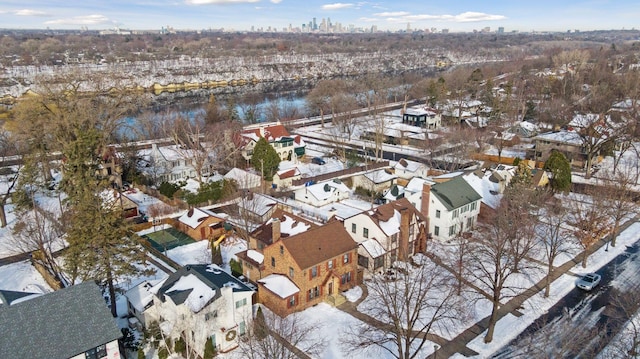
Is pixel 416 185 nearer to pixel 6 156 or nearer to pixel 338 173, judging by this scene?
pixel 338 173

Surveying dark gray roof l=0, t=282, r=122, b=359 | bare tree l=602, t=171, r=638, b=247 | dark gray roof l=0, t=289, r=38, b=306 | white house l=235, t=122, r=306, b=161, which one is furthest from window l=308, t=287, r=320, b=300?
white house l=235, t=122, r=306, b=161

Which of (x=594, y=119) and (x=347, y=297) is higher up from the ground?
(x=594, y=119)

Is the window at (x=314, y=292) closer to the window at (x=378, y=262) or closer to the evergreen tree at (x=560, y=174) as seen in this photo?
the window at (x=378, y=262)

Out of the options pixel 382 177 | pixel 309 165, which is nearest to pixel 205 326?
pixel 382 177

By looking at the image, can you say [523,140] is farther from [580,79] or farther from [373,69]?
[373,69]

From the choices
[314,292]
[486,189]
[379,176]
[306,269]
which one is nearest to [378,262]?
[314,292]

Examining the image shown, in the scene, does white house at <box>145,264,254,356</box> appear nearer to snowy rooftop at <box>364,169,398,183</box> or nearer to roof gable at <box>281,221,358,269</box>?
roof gable at <box>281,221,358,269</box>
